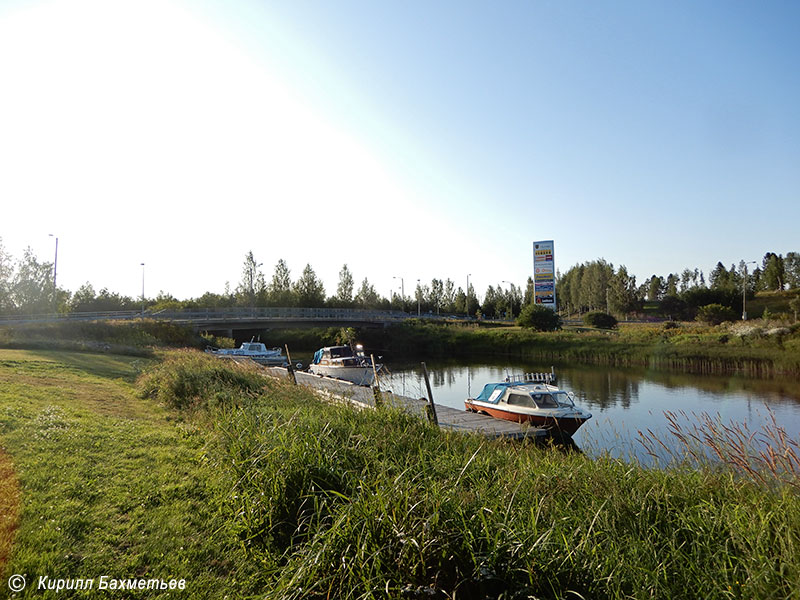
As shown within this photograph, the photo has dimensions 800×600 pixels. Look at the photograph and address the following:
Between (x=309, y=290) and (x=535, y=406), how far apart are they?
59532mm

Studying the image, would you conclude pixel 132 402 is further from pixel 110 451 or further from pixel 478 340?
pixel 478 340

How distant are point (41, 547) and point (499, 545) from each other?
3832 millimetres

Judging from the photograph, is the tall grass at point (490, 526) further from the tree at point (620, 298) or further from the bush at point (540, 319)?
the tree at point (620, 298)

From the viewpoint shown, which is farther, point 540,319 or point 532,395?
point 540,319

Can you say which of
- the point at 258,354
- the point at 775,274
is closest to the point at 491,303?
the point at 775,274

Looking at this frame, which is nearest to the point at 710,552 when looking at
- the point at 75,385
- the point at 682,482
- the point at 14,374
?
the point at 682,482

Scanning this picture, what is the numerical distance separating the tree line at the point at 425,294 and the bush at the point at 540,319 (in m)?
→ 20.4

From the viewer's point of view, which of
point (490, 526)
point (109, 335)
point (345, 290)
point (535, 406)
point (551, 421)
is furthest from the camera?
point (345, 290)

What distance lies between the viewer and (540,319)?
168ft

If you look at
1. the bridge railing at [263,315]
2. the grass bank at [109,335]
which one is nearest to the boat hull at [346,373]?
the grass bank at [109,335]

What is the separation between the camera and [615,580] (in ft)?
10.7

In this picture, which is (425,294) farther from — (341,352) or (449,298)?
(341,352)

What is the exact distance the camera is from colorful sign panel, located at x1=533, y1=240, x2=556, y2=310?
59656 millimetres

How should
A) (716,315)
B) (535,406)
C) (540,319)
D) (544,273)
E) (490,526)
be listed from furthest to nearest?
(544,273) < (716,315) < (540,319) < (535,406) < (490,526)
